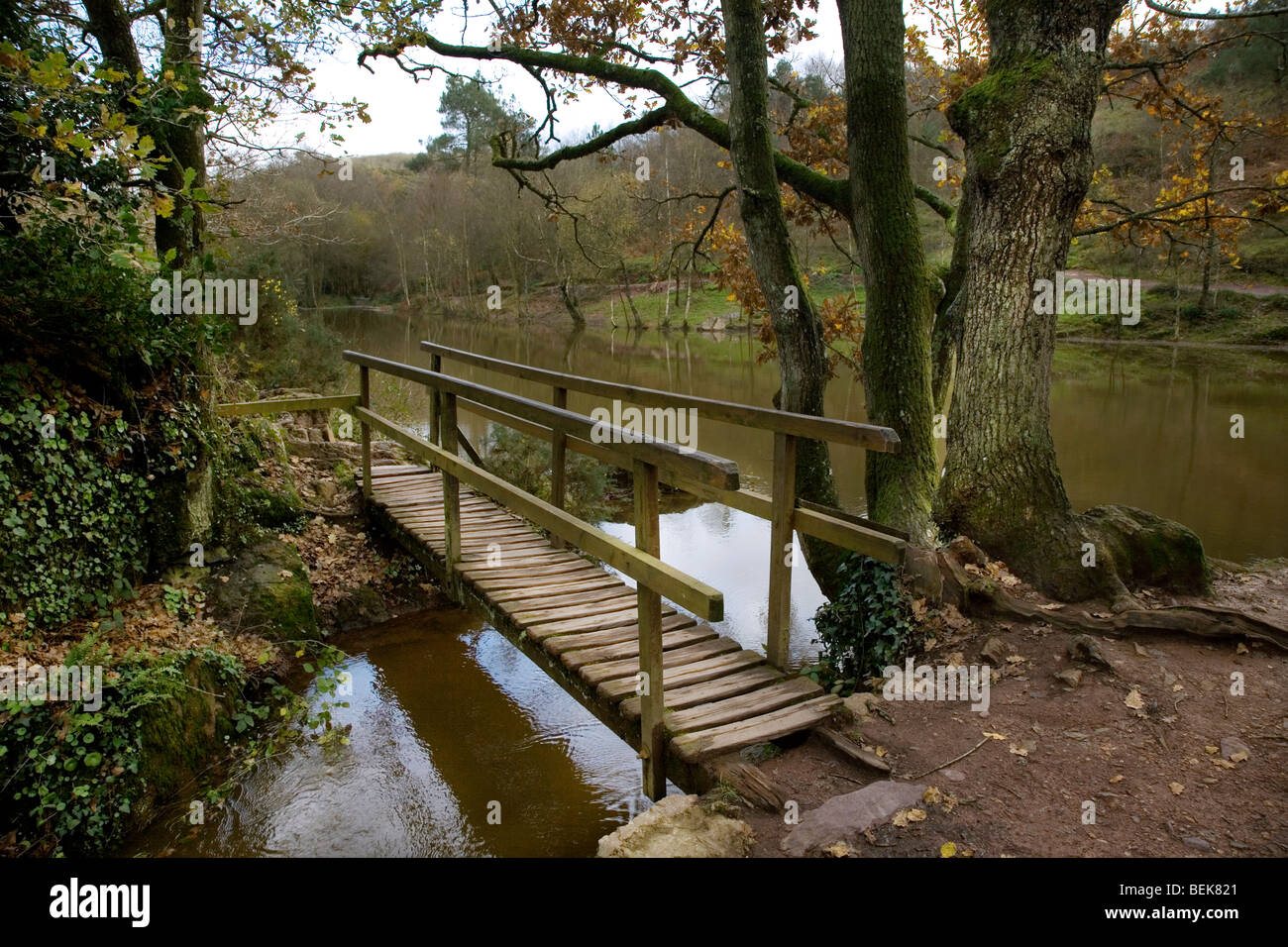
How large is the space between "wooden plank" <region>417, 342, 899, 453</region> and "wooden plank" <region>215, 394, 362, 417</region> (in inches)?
76.0

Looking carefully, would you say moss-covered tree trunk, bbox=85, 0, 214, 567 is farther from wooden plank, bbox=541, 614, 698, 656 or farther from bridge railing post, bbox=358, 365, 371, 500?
wooden plank, bbox=541, 614, 698, 656

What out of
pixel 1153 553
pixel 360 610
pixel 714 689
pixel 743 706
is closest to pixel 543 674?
pixel 360 610

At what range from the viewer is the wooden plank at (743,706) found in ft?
12.5

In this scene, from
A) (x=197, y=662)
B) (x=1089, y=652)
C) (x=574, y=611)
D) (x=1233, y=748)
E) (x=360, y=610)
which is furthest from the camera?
(x=360, y=610)

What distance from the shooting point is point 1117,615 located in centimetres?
416

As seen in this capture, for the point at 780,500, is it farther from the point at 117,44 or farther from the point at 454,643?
the point at 117,44

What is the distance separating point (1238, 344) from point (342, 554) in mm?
26985

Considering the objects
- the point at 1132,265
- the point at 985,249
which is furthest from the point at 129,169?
the point at 1132,265

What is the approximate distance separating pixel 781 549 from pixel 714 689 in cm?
89

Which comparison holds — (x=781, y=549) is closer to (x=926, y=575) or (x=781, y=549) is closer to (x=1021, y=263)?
(x=926, y=575)

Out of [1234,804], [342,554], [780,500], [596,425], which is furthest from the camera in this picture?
[342,554]

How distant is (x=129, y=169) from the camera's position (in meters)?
5.18

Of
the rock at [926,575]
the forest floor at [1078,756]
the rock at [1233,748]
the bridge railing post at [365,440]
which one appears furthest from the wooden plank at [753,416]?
the rock at [1233,748]

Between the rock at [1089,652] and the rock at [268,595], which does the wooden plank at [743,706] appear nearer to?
the rock at [1089,652]
